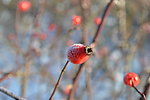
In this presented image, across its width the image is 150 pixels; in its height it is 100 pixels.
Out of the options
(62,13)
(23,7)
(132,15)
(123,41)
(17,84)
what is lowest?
(123,41)

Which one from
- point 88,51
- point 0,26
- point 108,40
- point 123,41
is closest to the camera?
point 88,51

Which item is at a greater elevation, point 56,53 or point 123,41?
point 56,53

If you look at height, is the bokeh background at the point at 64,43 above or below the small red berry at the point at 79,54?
above

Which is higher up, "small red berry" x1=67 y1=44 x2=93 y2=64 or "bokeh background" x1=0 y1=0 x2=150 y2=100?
"bokeh background" x1=0 y1=0 x2=150 y2=100

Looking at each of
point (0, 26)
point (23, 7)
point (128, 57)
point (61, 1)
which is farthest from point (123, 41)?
point (0, 26)

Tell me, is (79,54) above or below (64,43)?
below

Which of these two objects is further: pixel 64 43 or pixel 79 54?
pixel 64 43

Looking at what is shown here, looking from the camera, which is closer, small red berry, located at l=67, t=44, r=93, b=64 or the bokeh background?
small red berry, located at l=67, t=44, r=93, b=64

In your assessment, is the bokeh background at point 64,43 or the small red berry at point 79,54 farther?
the bokeh background at point 64,43

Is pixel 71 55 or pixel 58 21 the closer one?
pixel 71 55

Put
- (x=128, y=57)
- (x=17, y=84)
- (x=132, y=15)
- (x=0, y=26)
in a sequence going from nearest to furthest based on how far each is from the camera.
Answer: (x=128, y=57)
(x=17, y=84)
(x=132, y=15)
(x=0, y=26)

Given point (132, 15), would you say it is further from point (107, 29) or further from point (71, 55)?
point (71, 55)
